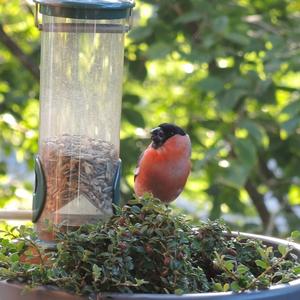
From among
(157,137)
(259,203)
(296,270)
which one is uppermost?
(157,137)

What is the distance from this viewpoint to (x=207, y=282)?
6.39ft

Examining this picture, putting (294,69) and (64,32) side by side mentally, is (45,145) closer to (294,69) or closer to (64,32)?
(64,32)

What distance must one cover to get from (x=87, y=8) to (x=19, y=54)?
8.24 feet

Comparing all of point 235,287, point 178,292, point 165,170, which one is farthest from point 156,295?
point 165,170

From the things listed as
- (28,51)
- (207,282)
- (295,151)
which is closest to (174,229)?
(207,282)

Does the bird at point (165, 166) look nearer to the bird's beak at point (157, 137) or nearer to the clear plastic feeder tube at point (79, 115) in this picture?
the bird's beak at point (157, 137)

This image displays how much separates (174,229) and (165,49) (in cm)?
219

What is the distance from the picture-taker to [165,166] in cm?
323

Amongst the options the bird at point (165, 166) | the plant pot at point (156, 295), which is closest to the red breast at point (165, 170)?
the bird at point (165, 166)

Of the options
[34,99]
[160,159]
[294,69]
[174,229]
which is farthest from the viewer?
[34,99]

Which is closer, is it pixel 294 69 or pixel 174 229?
pixel 174 229

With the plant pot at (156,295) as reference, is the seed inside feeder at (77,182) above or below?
above

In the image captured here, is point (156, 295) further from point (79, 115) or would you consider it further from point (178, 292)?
point (79, 115)

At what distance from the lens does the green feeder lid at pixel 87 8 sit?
2.31 metres
